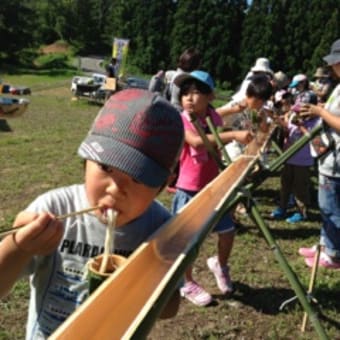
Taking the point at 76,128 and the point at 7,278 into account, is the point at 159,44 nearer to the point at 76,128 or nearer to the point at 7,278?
the point at 76,128

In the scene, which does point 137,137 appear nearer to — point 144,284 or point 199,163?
point 144,284

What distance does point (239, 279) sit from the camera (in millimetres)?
4098

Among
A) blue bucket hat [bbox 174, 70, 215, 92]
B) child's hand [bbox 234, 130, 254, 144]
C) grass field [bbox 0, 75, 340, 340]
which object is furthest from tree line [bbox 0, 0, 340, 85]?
child's hand [bbox 234, 130, 254, 144]

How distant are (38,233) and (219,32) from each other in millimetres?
33744

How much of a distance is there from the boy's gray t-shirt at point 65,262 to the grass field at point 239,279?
1922 mm

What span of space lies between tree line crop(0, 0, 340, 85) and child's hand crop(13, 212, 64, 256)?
1133 inches

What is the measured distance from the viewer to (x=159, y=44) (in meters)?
35.4

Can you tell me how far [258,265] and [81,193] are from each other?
10.7 ft

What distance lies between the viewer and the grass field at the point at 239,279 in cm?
330

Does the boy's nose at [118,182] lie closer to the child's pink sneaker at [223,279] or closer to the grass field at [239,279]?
the grass field at [239,279]

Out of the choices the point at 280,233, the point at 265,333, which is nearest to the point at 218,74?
the point at 280,233

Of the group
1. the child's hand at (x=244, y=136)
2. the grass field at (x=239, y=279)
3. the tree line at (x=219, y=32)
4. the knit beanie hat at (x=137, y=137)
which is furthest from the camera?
the tree line at (x=219, y=32)

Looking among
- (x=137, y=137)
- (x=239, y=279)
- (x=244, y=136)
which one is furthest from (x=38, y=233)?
(x=239, y=279)

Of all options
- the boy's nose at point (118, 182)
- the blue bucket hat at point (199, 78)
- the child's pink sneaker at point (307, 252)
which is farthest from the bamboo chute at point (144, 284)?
the child's pink sneaker at point (307, 252)
